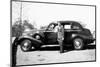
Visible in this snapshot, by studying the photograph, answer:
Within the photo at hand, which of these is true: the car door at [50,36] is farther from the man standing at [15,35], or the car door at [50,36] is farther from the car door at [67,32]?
the man standing at [15,35]

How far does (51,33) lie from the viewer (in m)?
2.22

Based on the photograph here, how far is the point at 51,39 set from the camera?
2.23 metres

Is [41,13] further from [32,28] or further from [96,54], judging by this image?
[96,54]

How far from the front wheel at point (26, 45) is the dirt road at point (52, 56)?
46 millimetres

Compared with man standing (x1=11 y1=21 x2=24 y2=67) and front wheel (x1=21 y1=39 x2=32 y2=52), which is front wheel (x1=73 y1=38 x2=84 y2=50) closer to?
front wheel (x1=21 y1=39 x2=32 y2=52)

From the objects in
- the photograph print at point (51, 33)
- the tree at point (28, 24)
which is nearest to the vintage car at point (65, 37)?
the photograph print at point (51, 33)

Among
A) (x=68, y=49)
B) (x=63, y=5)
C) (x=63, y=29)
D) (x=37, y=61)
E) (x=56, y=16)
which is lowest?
(x=37, y=61)

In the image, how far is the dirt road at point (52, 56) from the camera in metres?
2.10

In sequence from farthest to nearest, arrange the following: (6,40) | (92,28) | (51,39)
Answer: (92,28)
(51,39)
(6,40)

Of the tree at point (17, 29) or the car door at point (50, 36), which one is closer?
the tree at point (17, 29)

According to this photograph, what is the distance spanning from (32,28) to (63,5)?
1.76ft

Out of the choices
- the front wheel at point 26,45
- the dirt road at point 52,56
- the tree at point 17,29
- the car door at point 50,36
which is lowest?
the dirt road at point 52,56

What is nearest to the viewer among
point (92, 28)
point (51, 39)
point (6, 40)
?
point (6, 40)

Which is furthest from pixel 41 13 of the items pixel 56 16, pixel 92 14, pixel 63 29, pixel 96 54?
pixel 96 54
